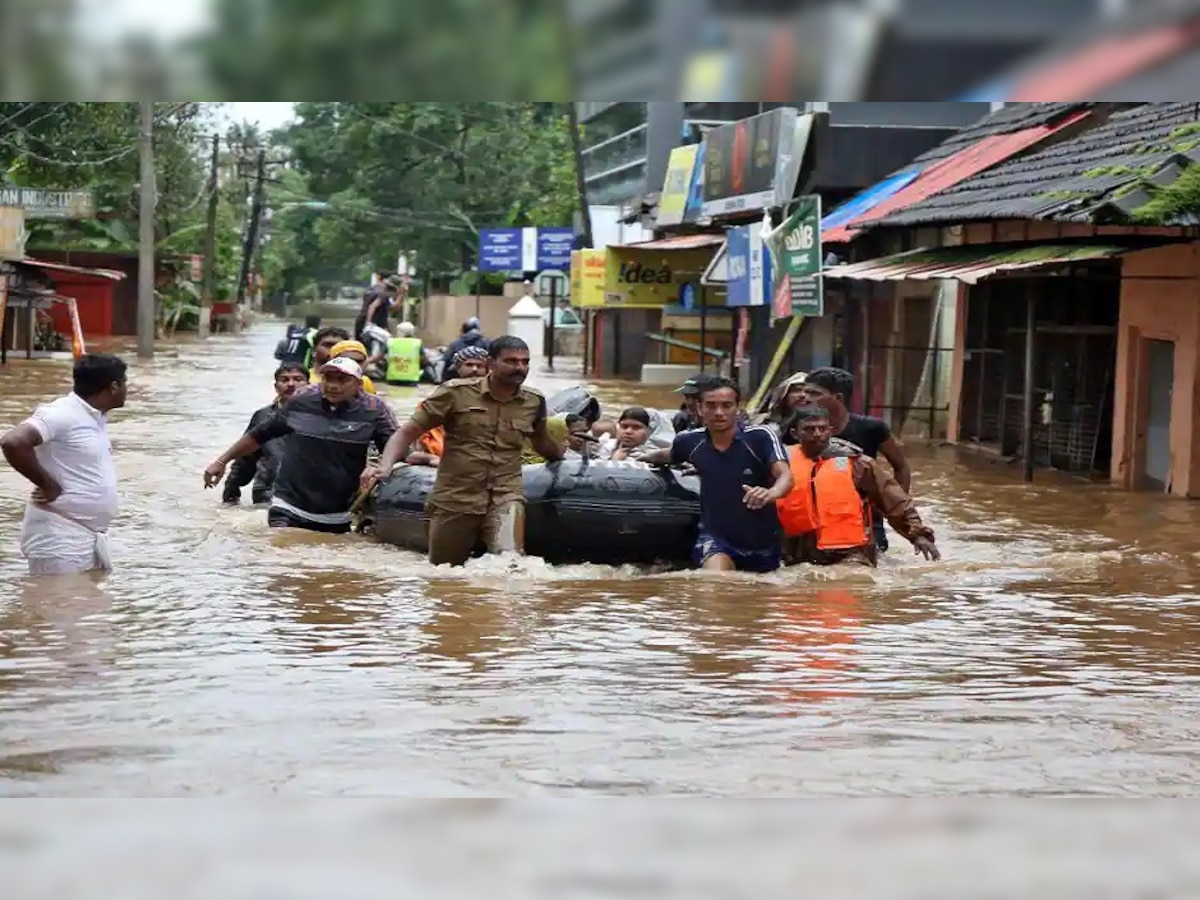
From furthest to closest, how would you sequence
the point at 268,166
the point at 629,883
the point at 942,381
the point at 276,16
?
the point at 268,166 < the point at 942,381 < the point at 629,883 < the point at 276,16

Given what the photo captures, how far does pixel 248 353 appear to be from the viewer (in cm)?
4928

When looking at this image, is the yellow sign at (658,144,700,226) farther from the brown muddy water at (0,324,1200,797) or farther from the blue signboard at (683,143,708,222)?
the brown muddy water at (0,324,1200,797)

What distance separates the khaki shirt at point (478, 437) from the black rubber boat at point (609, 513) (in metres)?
0.73

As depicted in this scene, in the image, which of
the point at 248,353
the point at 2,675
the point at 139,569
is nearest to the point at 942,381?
the point at 139,569

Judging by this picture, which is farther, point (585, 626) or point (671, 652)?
point (585, 626)

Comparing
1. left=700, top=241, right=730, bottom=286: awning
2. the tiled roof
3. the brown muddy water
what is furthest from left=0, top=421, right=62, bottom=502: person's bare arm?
left=700, top=241, right=730, bottom=286: awning

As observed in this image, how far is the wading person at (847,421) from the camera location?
35.4 feet

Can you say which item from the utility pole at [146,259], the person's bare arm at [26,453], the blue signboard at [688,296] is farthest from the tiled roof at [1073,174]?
the utility pole at [146,259]

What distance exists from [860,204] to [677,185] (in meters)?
10.6

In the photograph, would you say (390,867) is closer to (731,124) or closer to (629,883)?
(629,883)

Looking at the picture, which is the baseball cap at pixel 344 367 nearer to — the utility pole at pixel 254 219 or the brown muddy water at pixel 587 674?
the brown muddy water at pixel 587 674

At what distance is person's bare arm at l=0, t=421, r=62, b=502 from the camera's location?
27.7 feet

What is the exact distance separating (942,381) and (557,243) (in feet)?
105

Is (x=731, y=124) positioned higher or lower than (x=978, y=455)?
higher
